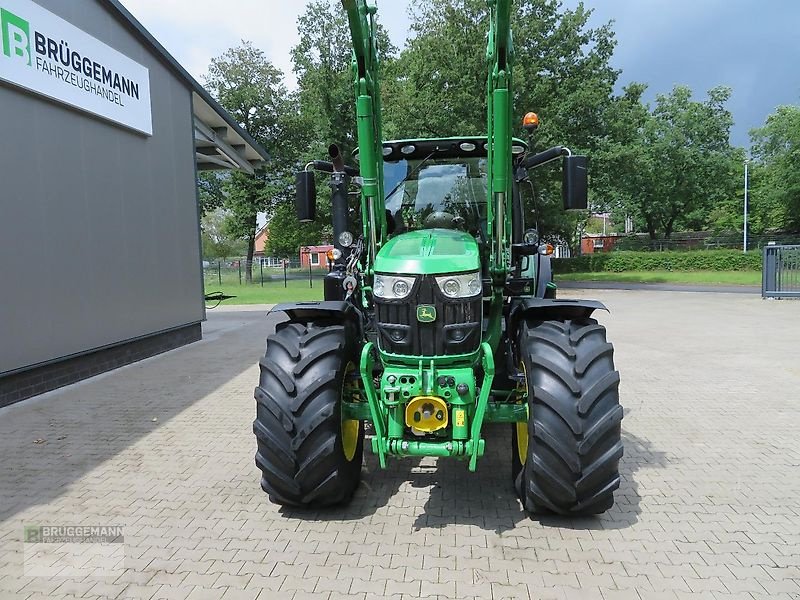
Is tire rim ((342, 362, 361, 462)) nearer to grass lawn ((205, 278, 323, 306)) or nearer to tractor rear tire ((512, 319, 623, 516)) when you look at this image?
tractor rear tire ((512, 319, 623, 516))

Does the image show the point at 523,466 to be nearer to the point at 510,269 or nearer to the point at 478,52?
the point at 510,269

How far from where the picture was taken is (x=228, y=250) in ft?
198

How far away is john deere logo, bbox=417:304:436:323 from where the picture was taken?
11.9ft

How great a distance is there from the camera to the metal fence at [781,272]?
1647 cm

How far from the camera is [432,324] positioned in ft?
12.0

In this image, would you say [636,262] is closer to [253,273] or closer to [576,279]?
[576,279]

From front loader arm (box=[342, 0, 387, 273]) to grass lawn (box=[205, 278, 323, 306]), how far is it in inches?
709

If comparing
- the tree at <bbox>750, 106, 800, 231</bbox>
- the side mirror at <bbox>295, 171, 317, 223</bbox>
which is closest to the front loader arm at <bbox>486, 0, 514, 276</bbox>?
the side mirror at <bbox>295, 171, 317, 223</bbox>

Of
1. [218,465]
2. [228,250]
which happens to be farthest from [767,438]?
[228,250]

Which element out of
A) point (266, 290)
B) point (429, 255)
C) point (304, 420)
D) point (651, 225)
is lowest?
point (266, 290)

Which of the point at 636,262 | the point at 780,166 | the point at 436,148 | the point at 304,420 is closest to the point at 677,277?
the point at 636,262

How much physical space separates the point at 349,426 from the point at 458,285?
1.27 meters

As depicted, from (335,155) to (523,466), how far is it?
251 cm

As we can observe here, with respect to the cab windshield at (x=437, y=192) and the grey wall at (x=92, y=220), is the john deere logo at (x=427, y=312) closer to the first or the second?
the cab windshield at (x=437, y=192)
